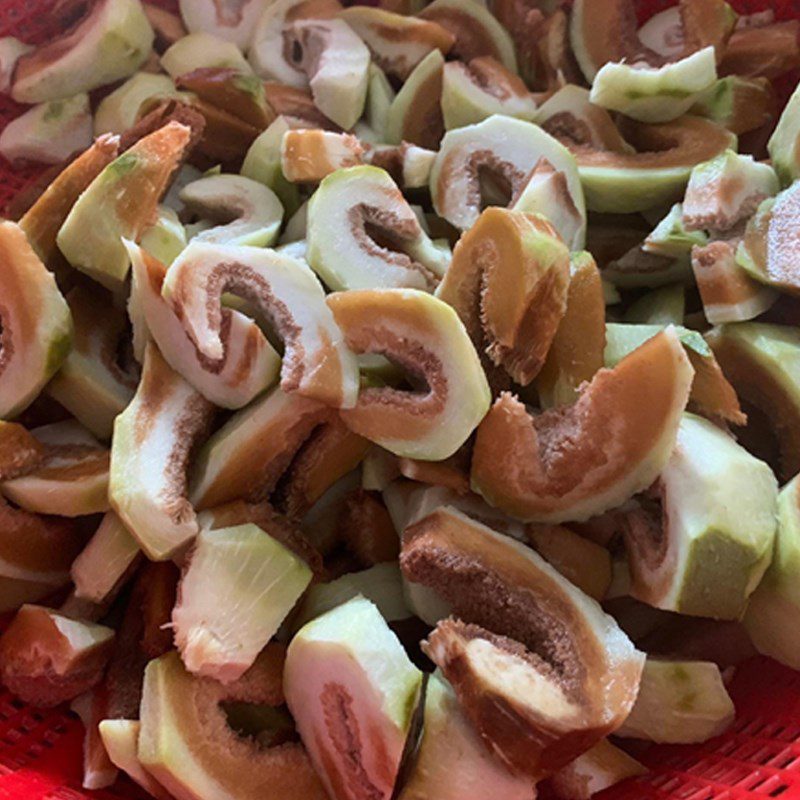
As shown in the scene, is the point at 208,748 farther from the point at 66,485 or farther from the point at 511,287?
the point at 511,287

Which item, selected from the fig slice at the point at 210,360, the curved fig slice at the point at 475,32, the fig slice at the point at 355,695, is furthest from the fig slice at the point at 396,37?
the fig slice at the point at 355,695

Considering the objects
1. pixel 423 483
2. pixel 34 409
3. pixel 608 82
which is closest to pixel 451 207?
pixel 608 82

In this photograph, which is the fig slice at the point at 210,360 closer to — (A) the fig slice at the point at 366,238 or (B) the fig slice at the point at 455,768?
(A) the fig slice at the point at 366,238

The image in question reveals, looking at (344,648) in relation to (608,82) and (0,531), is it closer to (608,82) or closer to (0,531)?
(0,531)

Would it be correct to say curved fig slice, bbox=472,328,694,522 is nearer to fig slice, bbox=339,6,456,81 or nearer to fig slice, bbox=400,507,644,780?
fig slice, bbox=400,507,644,780

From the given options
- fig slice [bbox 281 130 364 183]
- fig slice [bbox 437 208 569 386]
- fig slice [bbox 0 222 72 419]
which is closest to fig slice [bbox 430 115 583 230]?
fig slice [bbox 281 130 364 183]

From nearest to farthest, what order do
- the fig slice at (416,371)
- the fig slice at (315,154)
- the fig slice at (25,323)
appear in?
the fig slice at (416,371)
the fig slice at (25,323)
the fig slice at (315,154)
